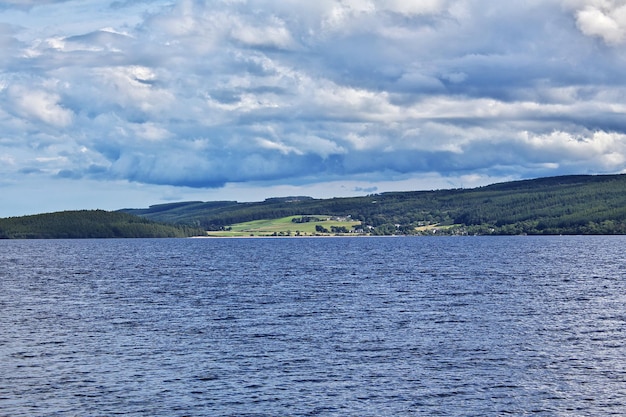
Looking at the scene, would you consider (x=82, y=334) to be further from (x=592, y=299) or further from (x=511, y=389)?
(x=592, y=299)

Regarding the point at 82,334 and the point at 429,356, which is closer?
the point at 429,356

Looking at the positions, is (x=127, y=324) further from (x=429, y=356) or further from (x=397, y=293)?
(x=397, y=293)

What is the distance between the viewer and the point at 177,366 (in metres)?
57.1

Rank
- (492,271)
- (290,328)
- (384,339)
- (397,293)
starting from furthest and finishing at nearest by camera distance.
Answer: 1. (492,271)
2. (397,293)
3. (290,328)
4. (384,339)

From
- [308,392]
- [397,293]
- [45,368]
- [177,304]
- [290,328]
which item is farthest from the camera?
[397,293]

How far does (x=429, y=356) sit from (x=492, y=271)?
3945 inches

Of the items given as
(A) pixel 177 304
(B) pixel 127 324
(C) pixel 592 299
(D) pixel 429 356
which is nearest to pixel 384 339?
(D) pixel 429 356

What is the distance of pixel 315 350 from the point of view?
6359 centimetres

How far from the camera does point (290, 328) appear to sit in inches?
2982

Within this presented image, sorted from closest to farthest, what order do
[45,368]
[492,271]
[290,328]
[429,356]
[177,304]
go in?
[45,368]
[429,356]
[290,328]
[177,304]
[492,271]

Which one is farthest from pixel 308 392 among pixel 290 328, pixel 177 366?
pixel 290 328

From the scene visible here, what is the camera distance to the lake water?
4706 cm

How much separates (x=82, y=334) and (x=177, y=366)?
695 inches

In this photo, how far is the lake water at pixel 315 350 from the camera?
47062mm
